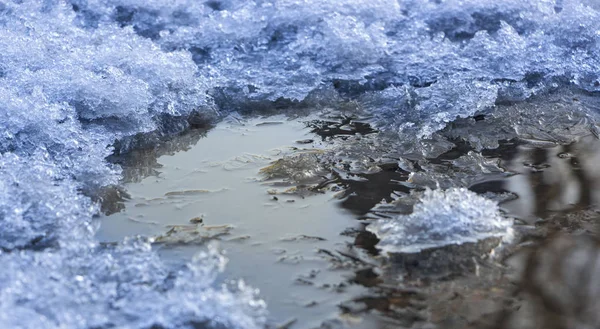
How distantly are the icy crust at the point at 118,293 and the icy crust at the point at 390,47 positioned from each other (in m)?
1.18

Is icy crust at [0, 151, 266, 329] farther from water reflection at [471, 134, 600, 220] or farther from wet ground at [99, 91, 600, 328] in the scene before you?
water reflection at [471, 134, 600, 220]

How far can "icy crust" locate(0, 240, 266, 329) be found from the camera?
157 cm

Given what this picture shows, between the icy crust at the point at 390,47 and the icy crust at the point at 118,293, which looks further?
the icy crust at the point at 390,47

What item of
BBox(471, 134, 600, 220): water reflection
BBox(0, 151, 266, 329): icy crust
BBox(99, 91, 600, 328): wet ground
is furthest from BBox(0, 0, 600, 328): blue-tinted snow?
BBox(471, 134, 600, 220): water reflection

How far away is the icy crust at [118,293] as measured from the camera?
1.57m

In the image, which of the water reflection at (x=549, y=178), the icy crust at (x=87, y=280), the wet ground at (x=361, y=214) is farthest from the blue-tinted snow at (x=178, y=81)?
the water reflection at (x=549, y=178)

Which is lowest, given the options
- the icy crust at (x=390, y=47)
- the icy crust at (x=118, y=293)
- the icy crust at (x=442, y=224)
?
the icy crust at (x=118, y=293)

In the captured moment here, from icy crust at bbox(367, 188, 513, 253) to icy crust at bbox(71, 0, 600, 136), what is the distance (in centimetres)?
65

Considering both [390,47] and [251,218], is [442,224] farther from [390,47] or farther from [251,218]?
[390,47]

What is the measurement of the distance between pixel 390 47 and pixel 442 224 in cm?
164

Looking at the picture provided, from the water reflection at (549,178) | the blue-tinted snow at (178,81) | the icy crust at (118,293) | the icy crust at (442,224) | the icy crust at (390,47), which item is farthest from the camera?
the icy crust at (390,47)

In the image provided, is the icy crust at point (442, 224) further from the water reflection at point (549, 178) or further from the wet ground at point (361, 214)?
the water reflection at point (549, 178)

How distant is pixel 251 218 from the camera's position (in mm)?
2049

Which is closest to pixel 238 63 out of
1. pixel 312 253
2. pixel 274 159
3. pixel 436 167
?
pixel 274 159
